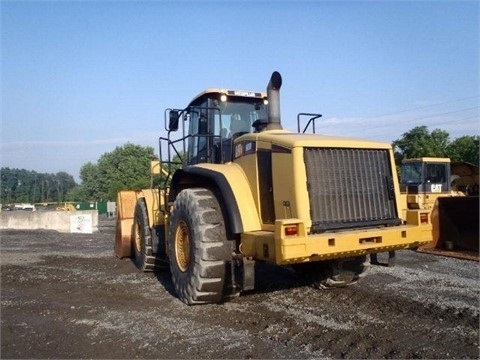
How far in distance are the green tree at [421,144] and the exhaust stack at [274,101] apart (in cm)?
3686

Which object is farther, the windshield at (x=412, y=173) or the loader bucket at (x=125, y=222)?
the windshield at (x=412, y=173)

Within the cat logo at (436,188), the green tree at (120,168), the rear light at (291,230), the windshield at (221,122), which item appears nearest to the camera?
the rear light at (291,230)

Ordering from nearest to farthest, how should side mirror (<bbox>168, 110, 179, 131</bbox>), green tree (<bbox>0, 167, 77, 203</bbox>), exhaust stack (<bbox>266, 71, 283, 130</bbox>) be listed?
exhaust stack (<bbox>266, 71, 283, 130</bbox>) → side mirror (<bbox>168, 110, 179, 131</bbox>) → green tree (<bbox>0, 167, 77, 203</bbox>)

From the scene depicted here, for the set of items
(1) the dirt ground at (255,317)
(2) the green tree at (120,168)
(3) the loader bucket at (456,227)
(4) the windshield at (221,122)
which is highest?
(2) the green tree at (120,168)

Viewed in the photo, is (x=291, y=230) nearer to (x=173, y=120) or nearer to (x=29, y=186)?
(x=173, y=120)

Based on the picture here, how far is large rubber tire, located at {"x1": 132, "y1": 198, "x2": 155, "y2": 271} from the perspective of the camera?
8.23 meters

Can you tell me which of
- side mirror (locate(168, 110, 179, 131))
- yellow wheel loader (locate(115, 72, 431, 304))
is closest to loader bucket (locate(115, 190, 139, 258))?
side mirror (locate(168, 110, 179, 131))

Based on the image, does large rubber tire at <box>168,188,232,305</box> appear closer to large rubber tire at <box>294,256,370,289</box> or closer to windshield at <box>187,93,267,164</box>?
windshield at <box>187,93,267,164</box>

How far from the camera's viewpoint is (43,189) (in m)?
121

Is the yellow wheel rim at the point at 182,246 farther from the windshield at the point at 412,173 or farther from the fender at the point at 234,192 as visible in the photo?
the windshield at the point at 412,173

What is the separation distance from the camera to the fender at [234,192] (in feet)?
17.5

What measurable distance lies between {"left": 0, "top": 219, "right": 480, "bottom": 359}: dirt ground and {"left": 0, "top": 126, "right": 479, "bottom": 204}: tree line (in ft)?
9.70

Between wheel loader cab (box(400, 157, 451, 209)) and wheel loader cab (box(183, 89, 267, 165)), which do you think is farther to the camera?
wheel loader cab (box(400, 157, 451, 209))

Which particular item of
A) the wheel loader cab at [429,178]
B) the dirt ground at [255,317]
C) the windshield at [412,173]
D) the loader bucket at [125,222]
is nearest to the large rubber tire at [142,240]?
the dirt ground at [255,317]
